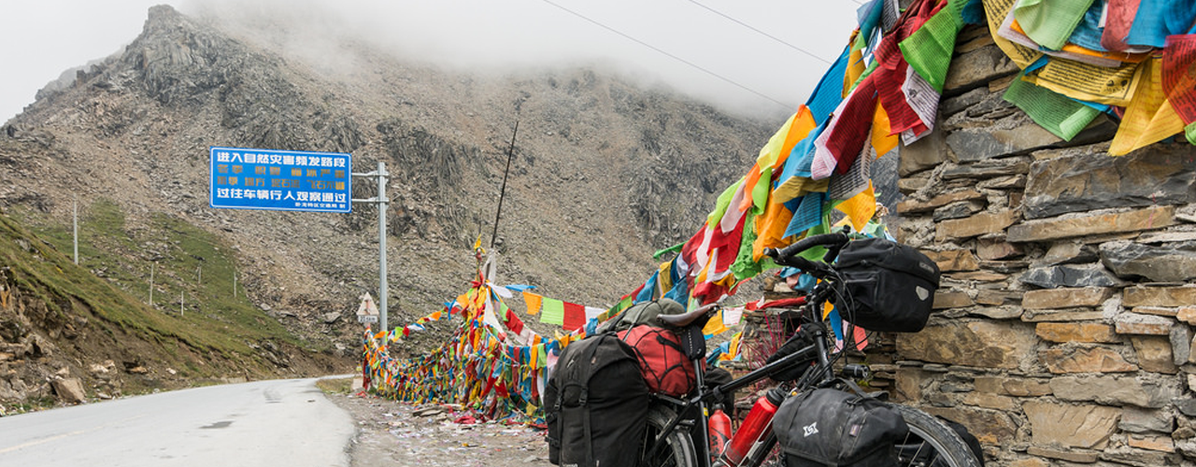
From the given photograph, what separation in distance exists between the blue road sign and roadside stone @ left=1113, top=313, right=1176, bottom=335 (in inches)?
703

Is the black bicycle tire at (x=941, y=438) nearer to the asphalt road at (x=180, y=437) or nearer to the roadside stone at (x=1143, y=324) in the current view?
the roadside stone at (x=1143, y=324)

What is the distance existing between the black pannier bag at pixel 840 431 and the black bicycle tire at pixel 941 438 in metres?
0.10

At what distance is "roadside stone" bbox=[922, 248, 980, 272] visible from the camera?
11.1 ft

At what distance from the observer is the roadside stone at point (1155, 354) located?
106 inches

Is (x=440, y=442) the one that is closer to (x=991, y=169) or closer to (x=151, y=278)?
(x=991, y=169)

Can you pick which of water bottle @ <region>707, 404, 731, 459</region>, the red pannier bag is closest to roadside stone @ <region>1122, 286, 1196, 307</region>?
water bottle @ <region>707, 404, 731, 459</region>

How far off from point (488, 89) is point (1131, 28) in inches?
3643

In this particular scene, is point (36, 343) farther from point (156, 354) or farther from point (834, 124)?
point (834, 124)

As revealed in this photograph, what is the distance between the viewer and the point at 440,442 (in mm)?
8156

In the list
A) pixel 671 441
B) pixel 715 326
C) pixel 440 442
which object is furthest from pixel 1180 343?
pixel 440 442

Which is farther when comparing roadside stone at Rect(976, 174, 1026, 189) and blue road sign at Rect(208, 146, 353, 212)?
blue road sign at Rect(208, 146, 353, 212)

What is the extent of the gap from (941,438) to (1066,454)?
0.80 metres

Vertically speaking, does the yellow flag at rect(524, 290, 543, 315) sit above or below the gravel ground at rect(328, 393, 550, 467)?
above

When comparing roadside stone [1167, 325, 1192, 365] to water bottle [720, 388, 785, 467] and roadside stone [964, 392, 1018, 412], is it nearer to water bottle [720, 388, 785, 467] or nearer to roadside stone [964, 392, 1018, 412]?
roadside stone [964, 392, 1018, 412]
